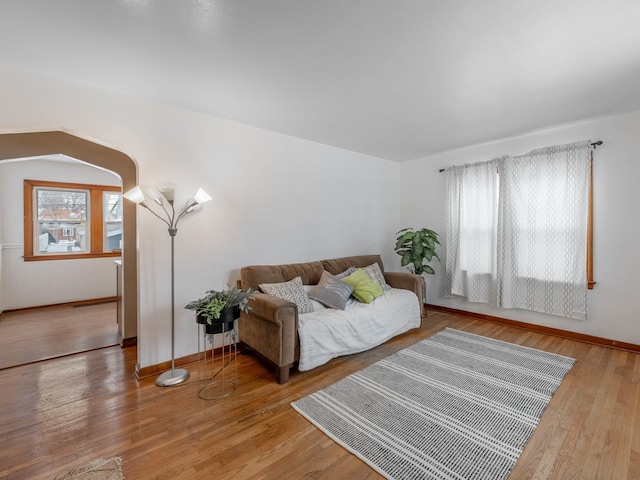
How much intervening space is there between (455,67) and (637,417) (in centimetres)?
278

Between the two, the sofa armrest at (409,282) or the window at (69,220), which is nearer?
the sofa armrest at (409,282)

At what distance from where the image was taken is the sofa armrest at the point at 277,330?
242cm

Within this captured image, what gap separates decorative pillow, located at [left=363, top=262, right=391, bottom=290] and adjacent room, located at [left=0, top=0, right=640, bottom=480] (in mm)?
160

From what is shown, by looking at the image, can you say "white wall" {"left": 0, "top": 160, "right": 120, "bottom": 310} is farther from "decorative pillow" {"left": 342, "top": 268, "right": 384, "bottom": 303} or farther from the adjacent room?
"decorative pillow" {"left": 342, "top": 268, "right": 384, "bottom": 303}

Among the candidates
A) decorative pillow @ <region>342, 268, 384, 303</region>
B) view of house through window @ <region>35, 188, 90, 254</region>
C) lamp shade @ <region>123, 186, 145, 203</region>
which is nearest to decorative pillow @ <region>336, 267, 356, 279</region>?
decorative pillow @ <region>342, 268, 384, 303</region>

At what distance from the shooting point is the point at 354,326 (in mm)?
2916

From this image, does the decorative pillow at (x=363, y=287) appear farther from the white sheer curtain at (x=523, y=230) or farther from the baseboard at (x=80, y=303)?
the baseboard at (x=80, y=303)

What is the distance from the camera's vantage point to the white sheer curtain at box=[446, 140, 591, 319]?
3322 mm

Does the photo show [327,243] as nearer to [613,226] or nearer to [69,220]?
[613,226]

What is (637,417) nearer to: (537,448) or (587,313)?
(537,448)

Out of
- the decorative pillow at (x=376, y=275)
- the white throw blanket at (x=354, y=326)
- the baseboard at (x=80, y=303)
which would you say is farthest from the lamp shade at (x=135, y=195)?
the baseboard at (x=80, y=303)

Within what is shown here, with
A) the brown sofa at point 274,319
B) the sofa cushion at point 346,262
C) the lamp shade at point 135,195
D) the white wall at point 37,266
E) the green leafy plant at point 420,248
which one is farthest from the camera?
the white wall at point 37,266

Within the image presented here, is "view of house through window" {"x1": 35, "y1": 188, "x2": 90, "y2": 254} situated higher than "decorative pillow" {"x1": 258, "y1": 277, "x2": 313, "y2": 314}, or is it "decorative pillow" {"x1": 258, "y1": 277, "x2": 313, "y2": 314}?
"view of house through window" {"x1": 35, "y1": 188, "x2": 90, "y2": 254}

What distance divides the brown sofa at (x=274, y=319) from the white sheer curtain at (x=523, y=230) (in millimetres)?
2274
